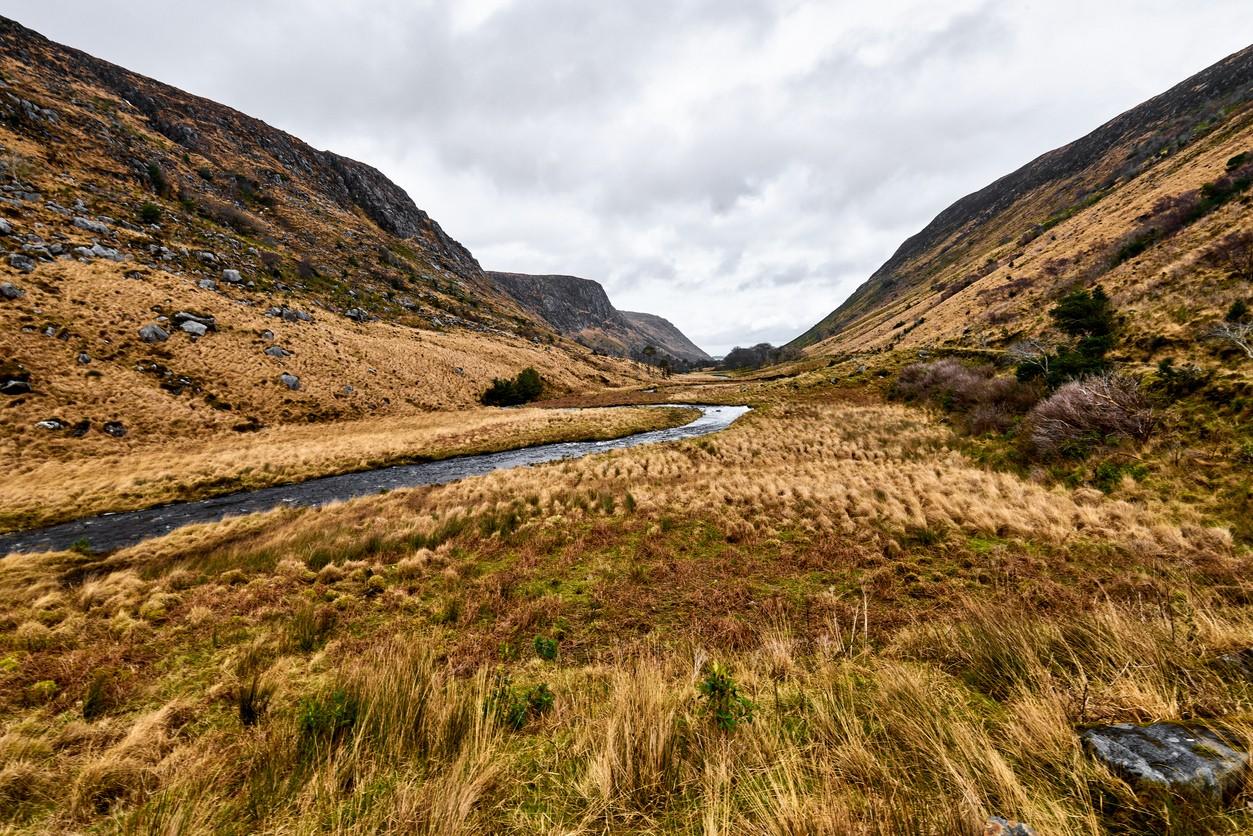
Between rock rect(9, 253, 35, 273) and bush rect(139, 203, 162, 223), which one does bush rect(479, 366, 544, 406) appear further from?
bush rect(139, 203, 162, 223)

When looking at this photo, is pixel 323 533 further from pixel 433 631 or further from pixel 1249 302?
pixel 1249 302

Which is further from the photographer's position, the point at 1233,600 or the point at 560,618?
the point at 560,618

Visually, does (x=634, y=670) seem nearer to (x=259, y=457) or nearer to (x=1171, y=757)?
(x=1171, y=757)

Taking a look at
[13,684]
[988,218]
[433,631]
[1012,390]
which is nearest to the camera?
[13,684]

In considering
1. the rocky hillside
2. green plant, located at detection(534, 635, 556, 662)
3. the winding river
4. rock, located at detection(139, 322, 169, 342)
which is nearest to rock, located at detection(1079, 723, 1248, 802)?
green plant, located at detection(534, 635, 556, 662)

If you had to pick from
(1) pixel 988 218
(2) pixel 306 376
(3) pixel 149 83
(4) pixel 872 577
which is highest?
(3) pixel 149 83

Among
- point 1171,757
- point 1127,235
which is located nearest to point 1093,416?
point 1171,757

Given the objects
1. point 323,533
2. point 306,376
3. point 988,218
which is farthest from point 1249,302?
point 988,218

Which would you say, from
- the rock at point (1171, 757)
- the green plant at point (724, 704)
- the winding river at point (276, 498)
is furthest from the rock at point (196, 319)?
the rock at point (1171, 757)

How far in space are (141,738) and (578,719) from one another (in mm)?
4416

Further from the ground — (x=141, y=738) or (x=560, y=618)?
(x=141, y=738)

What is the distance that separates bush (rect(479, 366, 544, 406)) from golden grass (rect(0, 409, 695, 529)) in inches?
430

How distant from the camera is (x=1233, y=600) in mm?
6090

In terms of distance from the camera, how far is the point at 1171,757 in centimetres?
274
